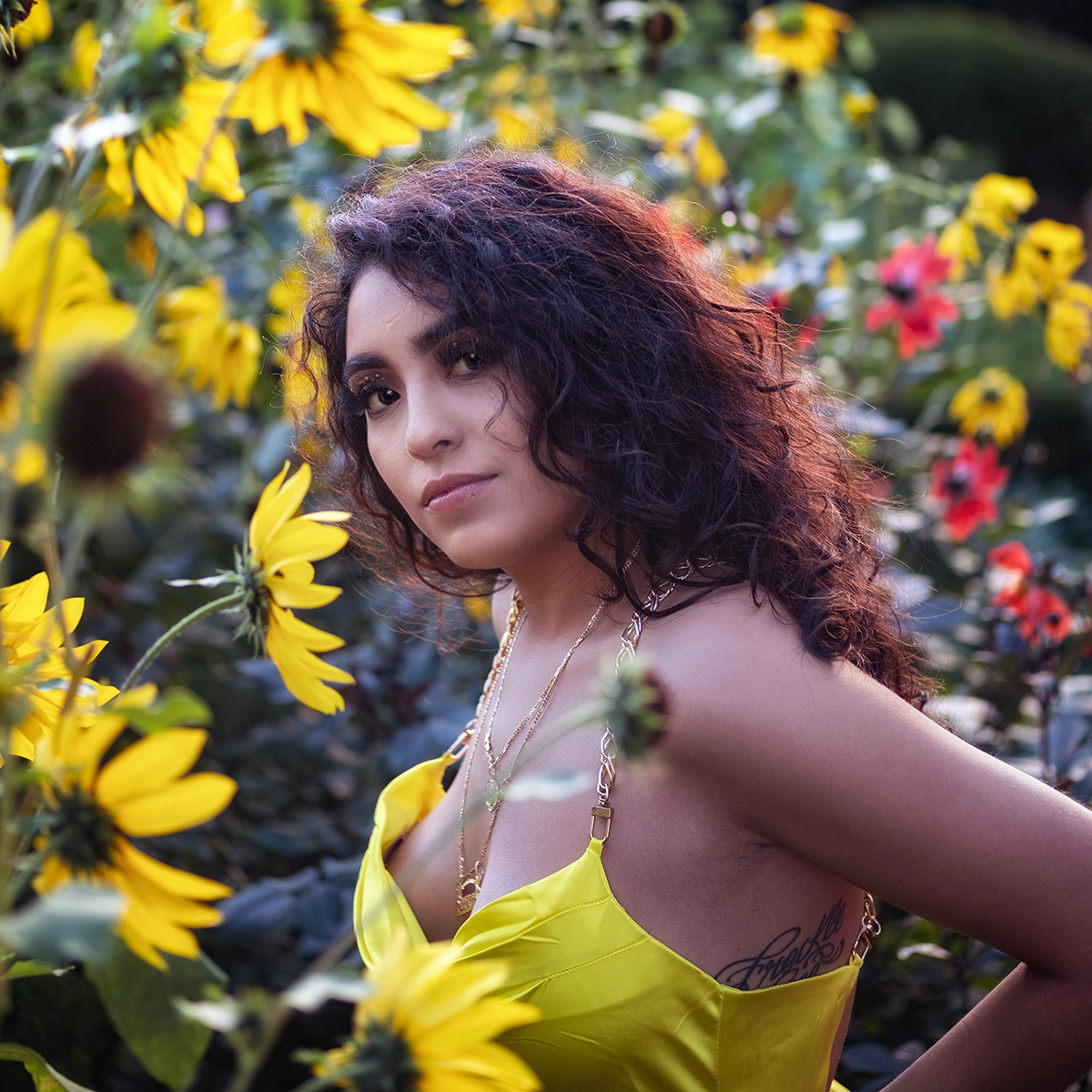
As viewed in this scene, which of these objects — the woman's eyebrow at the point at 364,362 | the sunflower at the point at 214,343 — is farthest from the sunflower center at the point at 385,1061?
the sunflower at the point at 214,343

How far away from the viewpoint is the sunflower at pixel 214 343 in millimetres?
1385

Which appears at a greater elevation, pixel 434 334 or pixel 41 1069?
pixel 434 334

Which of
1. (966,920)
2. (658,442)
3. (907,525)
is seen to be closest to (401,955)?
(966,920)

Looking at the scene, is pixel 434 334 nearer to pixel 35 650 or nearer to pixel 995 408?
pixel 35 650

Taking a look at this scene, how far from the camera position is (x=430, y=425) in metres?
0.84

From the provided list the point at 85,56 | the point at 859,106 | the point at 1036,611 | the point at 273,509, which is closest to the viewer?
the point at 273,509

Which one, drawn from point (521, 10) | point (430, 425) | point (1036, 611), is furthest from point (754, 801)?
point (521, 10)

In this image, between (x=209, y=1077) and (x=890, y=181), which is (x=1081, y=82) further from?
(x=209, y=1077)

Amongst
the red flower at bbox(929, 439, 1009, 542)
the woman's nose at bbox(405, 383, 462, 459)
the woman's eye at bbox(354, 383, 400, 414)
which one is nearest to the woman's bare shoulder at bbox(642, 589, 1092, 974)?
the woman's nose at bbox(405, 383, 462, 459)

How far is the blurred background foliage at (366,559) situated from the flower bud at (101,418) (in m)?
0.06

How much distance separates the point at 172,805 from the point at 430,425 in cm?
49

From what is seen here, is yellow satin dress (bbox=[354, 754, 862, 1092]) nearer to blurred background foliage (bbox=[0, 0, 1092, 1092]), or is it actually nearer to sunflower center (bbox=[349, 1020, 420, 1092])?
blurred background foliage (bbox=[0, 0, 1092, 1092])

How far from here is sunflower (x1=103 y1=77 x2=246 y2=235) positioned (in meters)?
0.65

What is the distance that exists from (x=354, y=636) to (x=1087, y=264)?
24.1 ft
